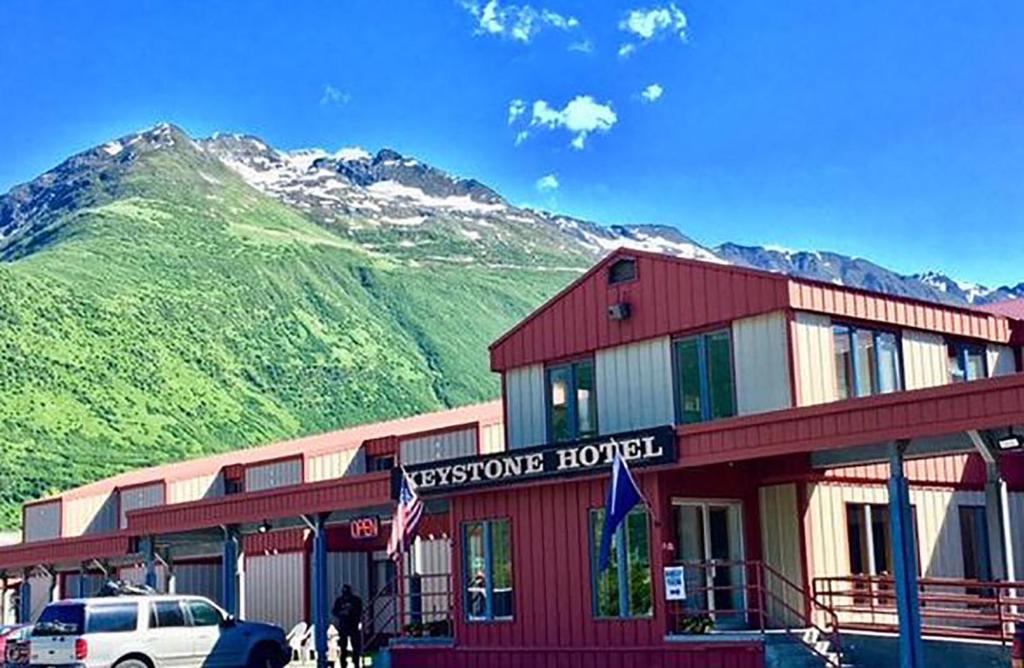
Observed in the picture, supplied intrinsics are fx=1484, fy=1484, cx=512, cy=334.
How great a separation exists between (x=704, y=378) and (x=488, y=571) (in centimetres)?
520

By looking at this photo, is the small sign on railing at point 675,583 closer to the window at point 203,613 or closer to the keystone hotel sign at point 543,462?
the keystone hotel sign at point 543,462

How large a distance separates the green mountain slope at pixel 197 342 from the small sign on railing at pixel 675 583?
261 ft

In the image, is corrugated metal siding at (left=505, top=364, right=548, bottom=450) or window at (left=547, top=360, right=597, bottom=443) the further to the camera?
corrugated metal siding at (left=505, top=364, right=548, bottom=450)

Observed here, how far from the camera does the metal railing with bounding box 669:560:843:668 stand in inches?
915

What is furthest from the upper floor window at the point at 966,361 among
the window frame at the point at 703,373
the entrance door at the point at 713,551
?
the entrance door at the point at 713,551

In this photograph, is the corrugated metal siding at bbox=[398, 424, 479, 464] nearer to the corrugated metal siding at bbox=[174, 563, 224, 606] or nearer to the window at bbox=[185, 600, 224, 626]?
the corrugated metal siding at bbox=[174, 563, 224, 606]

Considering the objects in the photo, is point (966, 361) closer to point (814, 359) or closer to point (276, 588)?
point (814, 359)

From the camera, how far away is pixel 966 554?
27.5 meters

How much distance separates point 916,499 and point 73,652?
15.2 metres

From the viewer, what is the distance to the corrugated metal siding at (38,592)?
55213 millimetres

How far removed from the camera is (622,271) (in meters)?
28.0

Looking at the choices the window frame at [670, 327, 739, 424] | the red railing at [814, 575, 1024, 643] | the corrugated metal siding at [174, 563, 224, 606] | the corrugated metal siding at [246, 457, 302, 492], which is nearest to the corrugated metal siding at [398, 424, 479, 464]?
the corrugated metal siding at [246, 457, 302, 492]

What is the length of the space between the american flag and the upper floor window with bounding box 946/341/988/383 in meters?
10.4

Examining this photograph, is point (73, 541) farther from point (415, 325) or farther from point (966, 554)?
point (415, 325)
